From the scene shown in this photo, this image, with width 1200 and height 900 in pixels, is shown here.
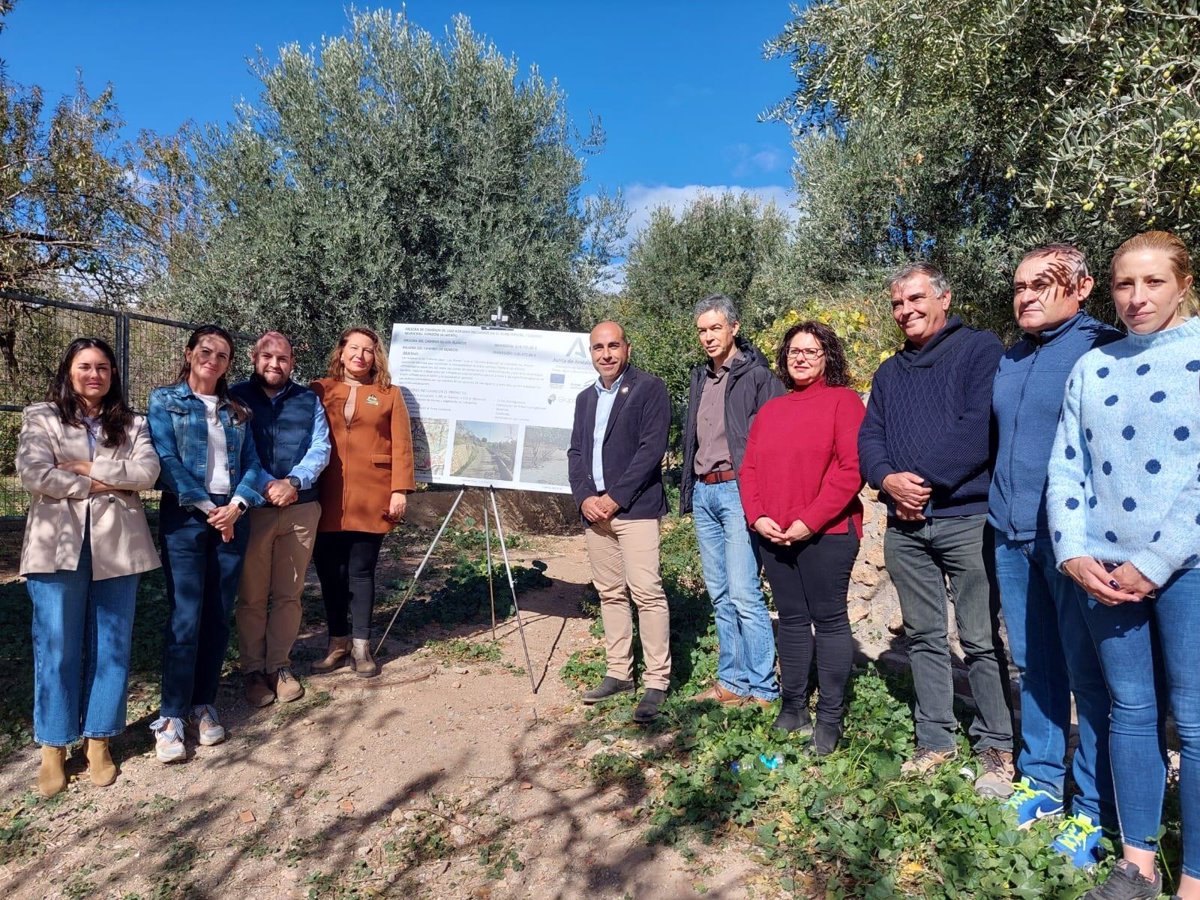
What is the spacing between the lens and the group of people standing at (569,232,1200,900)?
240cm

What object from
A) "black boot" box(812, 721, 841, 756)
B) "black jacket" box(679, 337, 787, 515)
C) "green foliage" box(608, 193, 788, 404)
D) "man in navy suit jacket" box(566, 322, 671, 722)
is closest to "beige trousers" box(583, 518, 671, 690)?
"man in navy suit jacket" box(566, 322, 671, 722)

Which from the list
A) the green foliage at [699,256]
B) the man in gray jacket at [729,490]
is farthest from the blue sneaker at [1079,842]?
the green foliage at [699,256]

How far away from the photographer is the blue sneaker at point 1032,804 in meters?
2.86

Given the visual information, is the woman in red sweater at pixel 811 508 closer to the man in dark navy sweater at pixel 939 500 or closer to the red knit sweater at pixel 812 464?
the red knit sweater at pixel 812 464

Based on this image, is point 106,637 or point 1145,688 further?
point 106,637

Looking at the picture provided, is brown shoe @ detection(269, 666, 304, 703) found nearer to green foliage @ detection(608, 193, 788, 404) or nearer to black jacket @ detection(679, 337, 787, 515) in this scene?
black jacket @ detection(679, 337, 787, 515)

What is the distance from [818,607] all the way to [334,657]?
326 cm

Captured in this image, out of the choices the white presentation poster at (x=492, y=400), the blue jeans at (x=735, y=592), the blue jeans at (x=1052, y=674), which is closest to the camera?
the blue jeans at (x=1052, y=674)

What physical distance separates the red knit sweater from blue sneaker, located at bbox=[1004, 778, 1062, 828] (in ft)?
3.89

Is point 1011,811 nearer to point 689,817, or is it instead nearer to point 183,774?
point 689,817

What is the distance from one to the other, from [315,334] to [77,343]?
606 centimetres

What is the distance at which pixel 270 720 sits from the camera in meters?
4.27

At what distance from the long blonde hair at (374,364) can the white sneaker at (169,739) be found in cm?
220

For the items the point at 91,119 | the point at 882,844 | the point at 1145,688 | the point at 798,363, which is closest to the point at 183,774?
the point at 882,844
